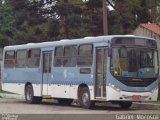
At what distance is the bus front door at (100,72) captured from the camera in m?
22.5

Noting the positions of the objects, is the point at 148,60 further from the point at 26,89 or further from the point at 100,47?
the point at 26,89

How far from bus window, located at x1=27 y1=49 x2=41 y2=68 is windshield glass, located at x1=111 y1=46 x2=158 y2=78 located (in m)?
6.74

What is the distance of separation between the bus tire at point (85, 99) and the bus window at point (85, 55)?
1091mm

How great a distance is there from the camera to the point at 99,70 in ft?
75.3

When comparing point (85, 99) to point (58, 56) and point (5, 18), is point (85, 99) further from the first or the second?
point (5, 18)

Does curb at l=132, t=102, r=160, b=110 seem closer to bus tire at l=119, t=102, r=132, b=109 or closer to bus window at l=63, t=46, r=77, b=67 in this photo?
bus tire at l=119, t=102, r=132, b=109

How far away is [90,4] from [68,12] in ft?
6.24

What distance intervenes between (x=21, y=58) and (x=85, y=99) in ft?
22.6

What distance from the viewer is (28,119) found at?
17.1 m

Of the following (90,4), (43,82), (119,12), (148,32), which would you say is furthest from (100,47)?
(148,32)

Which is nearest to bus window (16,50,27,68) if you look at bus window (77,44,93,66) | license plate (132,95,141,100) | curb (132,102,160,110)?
bus window (77,44,93,66)

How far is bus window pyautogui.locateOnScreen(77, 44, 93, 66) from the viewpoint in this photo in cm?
2347

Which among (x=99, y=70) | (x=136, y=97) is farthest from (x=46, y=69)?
(x=136, y=97)

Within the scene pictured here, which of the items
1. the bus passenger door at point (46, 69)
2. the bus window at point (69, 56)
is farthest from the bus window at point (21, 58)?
the bus window at point (69, 56)
